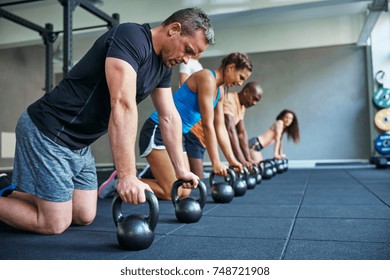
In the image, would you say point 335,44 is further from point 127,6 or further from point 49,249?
point 49,249

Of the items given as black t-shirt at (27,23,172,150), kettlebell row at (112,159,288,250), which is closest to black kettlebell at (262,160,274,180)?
kettlebell row at (112,159,288,250)

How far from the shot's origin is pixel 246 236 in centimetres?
153

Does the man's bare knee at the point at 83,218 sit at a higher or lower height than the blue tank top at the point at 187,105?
lower

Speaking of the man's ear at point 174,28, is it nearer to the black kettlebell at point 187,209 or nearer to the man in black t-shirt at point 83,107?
the man in black t-shirt at point 83,107

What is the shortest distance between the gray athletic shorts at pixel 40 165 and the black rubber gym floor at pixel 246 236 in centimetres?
20

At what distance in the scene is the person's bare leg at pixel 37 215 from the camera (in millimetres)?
1567

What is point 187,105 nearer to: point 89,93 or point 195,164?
point 195,164

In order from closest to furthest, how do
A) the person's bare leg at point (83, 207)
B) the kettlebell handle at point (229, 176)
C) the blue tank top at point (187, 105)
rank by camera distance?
the person's bare leg at point (83, 207) < the kettlebell handle at point (229, 176) < the blue tank top at point (187, 105)

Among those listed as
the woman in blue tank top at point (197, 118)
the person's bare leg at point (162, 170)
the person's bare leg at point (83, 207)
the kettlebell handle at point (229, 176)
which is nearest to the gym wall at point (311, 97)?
the woman in blue tank top at point (197, 118)

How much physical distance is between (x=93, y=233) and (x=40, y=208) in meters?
0.25

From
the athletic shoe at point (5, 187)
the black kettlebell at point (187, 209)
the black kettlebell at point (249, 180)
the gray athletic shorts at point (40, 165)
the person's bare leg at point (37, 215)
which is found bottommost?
the black kettlebell at point (249, 180)

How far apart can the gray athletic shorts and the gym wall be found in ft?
22.0

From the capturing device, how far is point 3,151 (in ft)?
26.0

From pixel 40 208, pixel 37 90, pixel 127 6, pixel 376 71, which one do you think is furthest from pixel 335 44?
pixel 40 208
